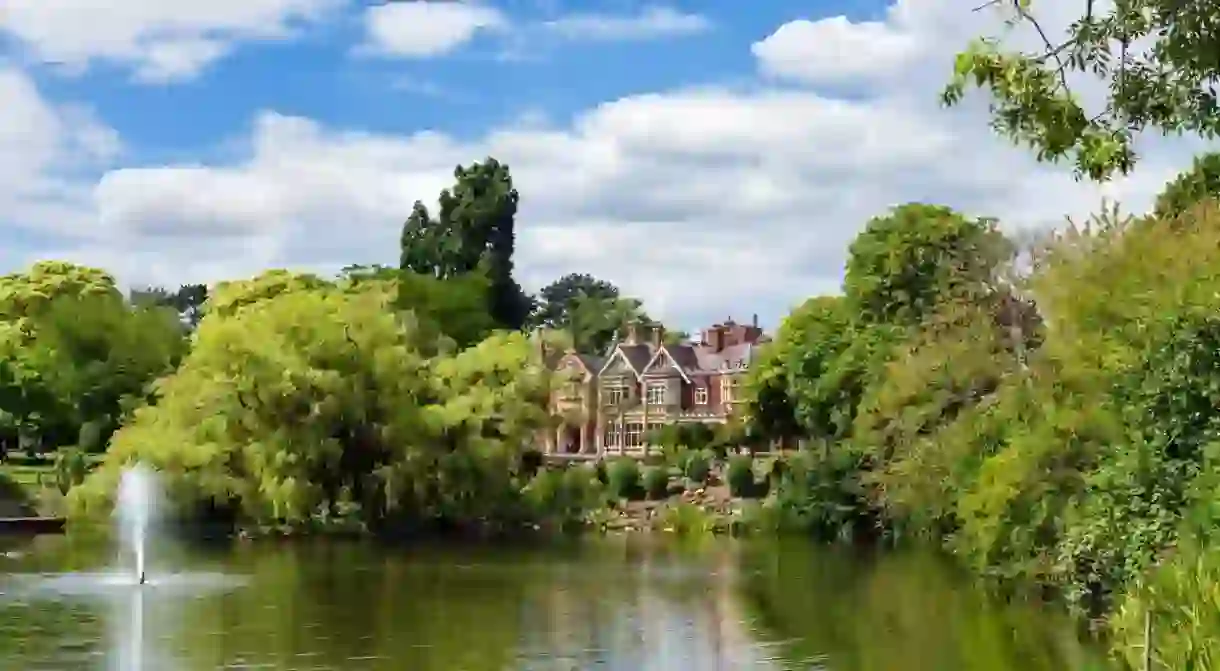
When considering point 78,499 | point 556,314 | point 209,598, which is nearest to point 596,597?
point 209,598

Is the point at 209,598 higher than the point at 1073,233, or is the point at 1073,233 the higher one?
the point at 1073,233

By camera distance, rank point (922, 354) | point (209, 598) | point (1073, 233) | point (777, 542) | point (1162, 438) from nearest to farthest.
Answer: point (1162, 438) < point (209, 598) < point (1073, 233) < point (922, 354) < point (777, 542)

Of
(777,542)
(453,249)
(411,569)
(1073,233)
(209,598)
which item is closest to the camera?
(209,598)

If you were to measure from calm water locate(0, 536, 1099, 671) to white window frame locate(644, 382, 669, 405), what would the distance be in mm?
52273

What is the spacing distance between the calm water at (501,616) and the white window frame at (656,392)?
52.3 m

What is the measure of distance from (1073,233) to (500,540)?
2292 centimetres

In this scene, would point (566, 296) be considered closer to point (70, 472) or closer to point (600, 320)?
point (600, 320)

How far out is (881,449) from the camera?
49.6m

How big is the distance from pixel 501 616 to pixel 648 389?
68.7 meters

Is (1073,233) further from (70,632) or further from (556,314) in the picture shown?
(556,314)

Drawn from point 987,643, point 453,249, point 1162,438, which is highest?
point 453,249

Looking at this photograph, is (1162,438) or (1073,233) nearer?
(1162,438)

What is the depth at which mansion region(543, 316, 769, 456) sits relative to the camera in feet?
312

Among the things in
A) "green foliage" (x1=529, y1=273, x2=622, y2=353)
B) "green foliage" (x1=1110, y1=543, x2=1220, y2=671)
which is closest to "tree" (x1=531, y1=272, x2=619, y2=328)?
"green foliage" (x1=529, y1=273, x2=622, y2=353)
